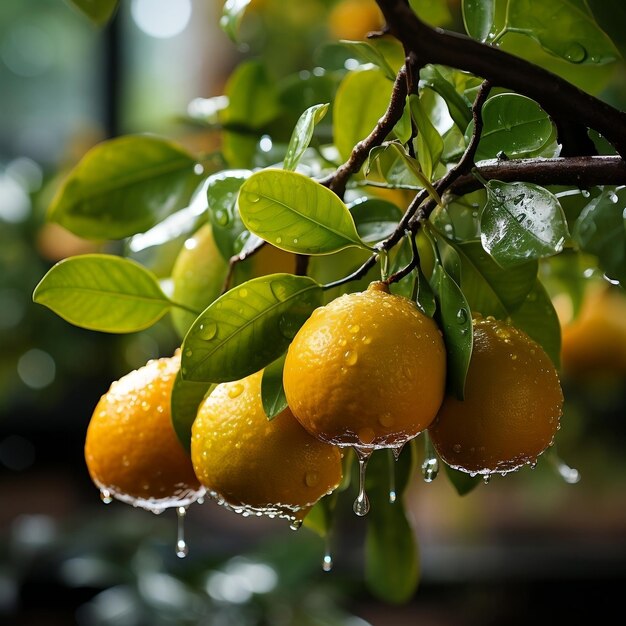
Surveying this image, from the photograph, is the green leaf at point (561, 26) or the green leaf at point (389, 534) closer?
the green leaf at point (561, 26)

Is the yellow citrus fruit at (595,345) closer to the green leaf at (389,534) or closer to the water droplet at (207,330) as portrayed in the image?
the green leaf at (389,534)

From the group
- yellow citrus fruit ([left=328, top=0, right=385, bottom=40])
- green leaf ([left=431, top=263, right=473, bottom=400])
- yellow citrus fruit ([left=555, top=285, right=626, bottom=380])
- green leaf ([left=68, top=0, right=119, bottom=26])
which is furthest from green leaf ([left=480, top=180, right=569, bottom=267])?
yellow citrus fruit ([left=328, top=0, right=385, bottom=40])

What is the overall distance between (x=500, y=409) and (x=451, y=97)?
17cm

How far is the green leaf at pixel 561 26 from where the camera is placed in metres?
0.46

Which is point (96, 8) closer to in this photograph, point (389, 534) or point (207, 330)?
point (207, 330)

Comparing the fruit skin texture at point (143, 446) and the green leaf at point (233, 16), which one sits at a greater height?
the green leaf at point (233, 16)

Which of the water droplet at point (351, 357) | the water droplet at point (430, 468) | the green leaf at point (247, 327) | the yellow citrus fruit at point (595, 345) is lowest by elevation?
the yellow citrus fruit at point (595, 345)

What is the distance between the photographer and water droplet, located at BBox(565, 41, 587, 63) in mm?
470

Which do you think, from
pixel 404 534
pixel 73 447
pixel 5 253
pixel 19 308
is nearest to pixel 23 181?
pixel 5 253

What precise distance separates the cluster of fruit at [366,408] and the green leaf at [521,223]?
5 centimetres

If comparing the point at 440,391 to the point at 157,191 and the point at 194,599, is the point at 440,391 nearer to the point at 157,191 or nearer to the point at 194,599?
the point at 157,191

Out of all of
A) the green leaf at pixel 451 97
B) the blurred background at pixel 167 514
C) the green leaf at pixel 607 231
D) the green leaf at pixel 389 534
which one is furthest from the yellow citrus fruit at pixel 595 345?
the green leaf at pixel 451 97

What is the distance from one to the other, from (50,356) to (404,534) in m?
1.18

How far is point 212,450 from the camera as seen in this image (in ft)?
1.40
